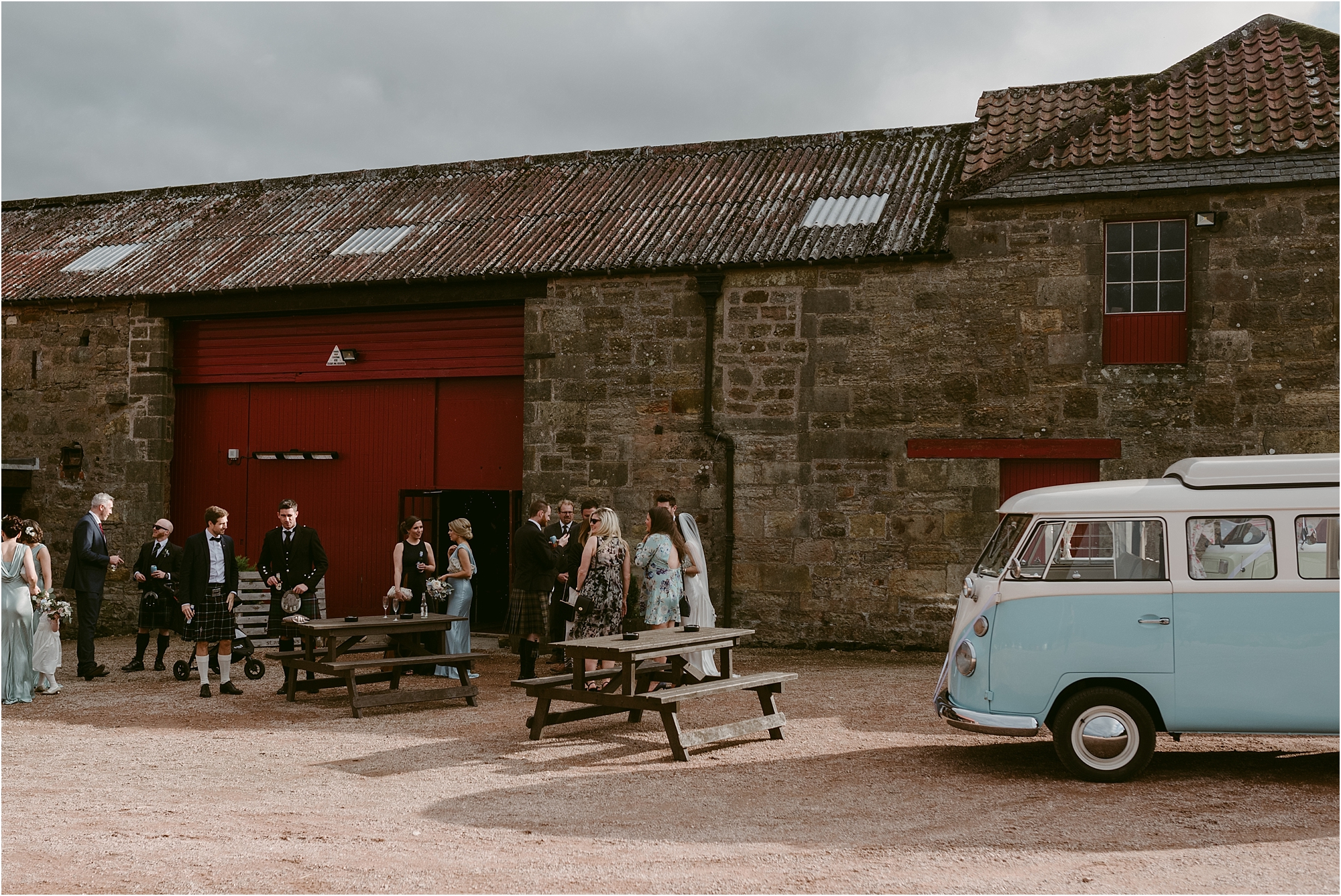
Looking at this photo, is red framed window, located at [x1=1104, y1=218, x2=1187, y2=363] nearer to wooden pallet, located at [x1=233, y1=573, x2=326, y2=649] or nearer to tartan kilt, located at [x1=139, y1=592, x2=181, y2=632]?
wooden pallet, located at [x1=233, y1=573, x2=326, y2=649]

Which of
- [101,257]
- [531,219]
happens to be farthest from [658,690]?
[101,257]

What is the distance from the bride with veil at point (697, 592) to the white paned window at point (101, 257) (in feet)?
37.3

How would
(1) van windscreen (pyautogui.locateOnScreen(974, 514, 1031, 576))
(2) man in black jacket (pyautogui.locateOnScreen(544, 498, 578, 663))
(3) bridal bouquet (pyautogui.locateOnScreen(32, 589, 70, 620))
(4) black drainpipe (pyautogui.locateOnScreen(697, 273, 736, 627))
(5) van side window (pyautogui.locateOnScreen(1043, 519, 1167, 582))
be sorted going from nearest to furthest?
(5) van side window (pyautogui.locateOnScreen(1043, 519, 1167, 582)) → (1) van windscreen (pyautogui.locateOnScreen(974, 514, 1031, 576)) → (3) bridal bouquet (pyautogui.locateOnScreen(32, 589, 70, 620)) → (2) man in black jacket (pyautogui.locateOnScreen(544, 498, 578, 663)) → (4) black drainpipe (pyautogui.locateOnScreen(697, 273, 736, 627))

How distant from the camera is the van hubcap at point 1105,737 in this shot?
23.2 feet

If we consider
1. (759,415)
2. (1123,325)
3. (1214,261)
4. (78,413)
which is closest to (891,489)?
(759,415)

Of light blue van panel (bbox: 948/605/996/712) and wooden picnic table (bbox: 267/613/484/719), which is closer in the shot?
light blue van panel (bbox: 948/605/996/712)

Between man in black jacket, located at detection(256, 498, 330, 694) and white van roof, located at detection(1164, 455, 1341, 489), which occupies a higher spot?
white van roof, located at detection(1164, 455, 1341, 489)

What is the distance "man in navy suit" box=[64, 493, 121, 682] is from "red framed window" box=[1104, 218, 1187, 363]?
1102cm

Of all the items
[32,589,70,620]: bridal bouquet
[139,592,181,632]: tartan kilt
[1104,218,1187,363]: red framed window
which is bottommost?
[139,592,181,632]: tartan kilt

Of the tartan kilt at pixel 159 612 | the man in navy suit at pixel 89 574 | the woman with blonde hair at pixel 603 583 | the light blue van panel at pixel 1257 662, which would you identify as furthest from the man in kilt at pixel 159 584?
the light blue van panel at pixel 1257 662

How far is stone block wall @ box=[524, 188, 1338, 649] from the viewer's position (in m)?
12.1

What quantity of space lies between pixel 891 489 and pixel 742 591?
7.09ft

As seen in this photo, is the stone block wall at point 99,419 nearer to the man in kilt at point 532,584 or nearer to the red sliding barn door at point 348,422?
the red sliding barn door at point 348,422

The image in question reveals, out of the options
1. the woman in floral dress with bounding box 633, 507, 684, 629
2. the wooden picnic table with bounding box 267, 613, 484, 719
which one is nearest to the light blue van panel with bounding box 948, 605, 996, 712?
the woman in floral dress with bounding box 633, 507, 684, 629
